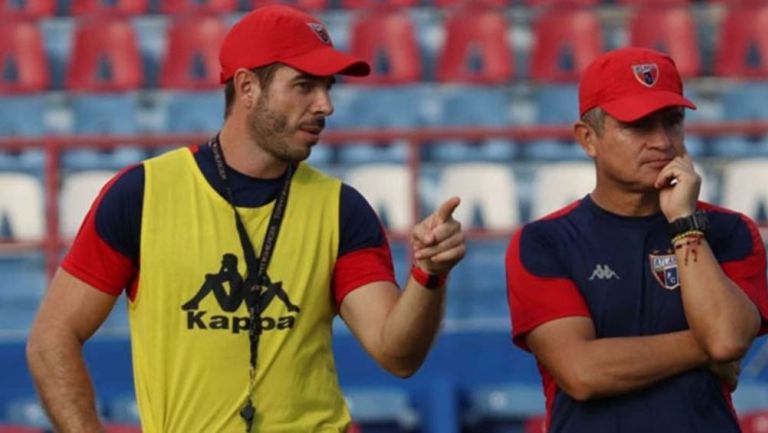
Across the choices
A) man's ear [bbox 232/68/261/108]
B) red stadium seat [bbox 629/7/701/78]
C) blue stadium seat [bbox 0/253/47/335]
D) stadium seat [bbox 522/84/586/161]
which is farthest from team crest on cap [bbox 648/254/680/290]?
red stadium seat [bbox 629/7/701/78]

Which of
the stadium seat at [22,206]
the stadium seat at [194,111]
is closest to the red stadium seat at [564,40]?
the stadium seat at [194,111]

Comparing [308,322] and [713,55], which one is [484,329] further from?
[713,55]

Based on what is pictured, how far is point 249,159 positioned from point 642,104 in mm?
953

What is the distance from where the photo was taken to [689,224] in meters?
3.98

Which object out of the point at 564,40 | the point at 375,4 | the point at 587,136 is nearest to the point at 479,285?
the point at 564,40

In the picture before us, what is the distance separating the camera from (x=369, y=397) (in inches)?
308

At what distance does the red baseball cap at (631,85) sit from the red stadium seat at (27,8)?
8.50 meters

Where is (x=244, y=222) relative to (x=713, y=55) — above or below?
above

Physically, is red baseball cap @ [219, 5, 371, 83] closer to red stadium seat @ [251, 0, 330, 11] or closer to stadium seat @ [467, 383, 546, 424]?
stadium seat @ [467, 383, 546, 424]

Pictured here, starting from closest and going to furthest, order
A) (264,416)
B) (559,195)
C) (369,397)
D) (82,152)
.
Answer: (264,416) < (369,397) < (559,195) < (82,152)

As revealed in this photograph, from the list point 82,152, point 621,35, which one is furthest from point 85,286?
point 621,35

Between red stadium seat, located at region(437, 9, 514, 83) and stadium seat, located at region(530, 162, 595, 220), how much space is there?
58.6 inches

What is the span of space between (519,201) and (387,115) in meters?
1.24

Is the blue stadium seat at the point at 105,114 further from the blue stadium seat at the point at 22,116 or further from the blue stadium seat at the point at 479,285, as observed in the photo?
the blue stadium seat at the point at 479,285
